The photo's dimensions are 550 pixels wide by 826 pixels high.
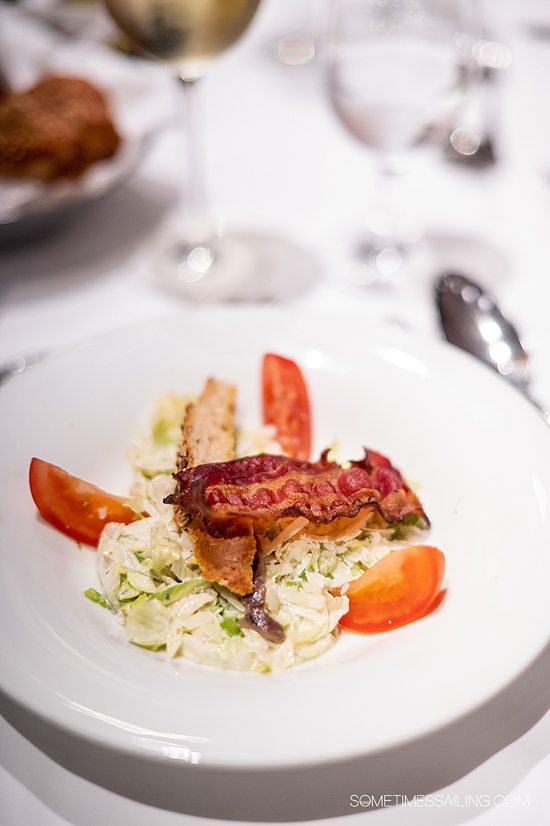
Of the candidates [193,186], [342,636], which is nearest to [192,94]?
[193,186]

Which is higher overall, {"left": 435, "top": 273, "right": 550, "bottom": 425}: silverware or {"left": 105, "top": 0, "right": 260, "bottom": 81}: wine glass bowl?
{"left": 105, "top": 0, "right": 260, "bottom": 81}: wine glass bowl

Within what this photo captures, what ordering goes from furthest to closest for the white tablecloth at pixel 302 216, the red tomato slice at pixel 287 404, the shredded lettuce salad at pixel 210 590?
1. the white tablecloth at pixel 302 216
2. the red tomato slice at pixel 287 404
3. the shredded lettuce salad at pixel 210 590

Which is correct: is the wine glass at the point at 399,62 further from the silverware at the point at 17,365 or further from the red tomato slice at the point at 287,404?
the silverware at the point at 17,365

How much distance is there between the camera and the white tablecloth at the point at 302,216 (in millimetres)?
2539

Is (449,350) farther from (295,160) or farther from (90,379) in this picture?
(295,160)

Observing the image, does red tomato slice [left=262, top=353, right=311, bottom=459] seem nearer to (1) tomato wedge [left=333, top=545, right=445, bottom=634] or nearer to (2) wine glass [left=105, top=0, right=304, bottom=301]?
(1) tomato wedge [left=333, top=545, right=445, bottom=634]

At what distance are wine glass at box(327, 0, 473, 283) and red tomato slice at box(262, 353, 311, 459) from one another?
2.96ft

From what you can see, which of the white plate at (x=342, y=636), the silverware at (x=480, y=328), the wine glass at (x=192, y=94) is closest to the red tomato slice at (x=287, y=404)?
the white plate at (x=342, y=636)

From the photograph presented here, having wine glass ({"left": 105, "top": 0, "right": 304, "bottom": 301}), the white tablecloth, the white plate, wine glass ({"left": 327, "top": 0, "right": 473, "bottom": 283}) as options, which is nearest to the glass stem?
wine glass ({"left": 105, "top": 0, "right": 304, "bottom": 301})

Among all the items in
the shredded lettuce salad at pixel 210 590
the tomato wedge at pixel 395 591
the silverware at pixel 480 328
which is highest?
the silverware at pixel 480 328

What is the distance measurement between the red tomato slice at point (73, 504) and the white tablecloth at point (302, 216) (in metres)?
0.84

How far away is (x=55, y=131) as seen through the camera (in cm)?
279

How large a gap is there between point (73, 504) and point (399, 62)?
159cm

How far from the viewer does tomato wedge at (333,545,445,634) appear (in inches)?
57.2
